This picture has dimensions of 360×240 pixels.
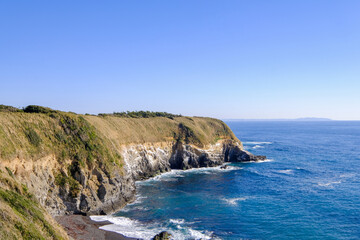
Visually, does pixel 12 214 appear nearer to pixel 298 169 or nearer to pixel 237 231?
pixel 237 231

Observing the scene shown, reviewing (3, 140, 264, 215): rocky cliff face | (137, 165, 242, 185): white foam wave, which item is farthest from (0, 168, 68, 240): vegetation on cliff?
(137, 165, 242, 185): white foam wave

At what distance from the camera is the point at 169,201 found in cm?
5006

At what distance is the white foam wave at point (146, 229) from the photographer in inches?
1404

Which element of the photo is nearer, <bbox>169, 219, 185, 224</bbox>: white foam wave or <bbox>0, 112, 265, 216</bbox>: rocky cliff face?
<bbox>0, 112, 265, 216</bbox>: rocky cliff face

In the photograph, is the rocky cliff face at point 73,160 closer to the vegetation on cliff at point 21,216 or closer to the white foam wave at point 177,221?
the vegetation on cliff at point 21,216

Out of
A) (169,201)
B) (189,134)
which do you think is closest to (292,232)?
(169,201)

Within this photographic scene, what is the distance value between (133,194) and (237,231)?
74.0ft

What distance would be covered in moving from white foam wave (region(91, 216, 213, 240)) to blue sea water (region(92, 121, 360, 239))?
134 millimetres

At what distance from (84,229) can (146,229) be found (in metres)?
8.41

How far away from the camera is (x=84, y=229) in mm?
35844

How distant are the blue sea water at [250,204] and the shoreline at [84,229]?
5.09ft

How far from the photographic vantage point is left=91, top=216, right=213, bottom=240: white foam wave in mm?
35656

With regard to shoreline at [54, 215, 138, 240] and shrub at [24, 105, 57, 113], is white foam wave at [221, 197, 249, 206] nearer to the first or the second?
shoreline at [54, 215, 138, 240]

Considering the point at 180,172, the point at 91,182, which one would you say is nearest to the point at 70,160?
the point at 91,182
